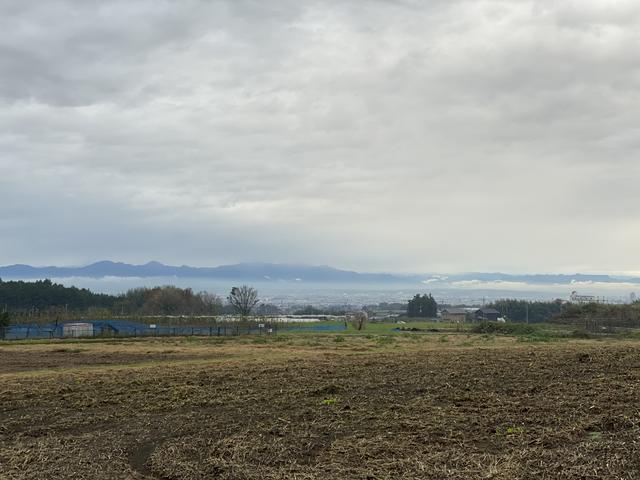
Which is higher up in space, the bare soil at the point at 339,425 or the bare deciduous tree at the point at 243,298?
the bare deciduous tree at the point at 243,298

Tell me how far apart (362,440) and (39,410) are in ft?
22.8

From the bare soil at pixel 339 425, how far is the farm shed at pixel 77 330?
39.5 meters

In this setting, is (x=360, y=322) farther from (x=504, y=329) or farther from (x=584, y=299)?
(x=584, y=299)

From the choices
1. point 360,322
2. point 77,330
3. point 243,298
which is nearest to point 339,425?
point 77,330

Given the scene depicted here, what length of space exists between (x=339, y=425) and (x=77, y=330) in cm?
5052

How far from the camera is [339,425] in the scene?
896cm

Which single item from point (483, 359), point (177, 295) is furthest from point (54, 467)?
point (177, 295)

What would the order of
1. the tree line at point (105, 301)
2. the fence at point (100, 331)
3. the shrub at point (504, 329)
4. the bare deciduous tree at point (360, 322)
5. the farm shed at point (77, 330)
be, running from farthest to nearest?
the tree line at point (105, 301)
the bare deciduous tree at point (360, 322)
the shrub at point (504, 329)
the farm shed at point (77, 330)
the fence at point (100, 331)

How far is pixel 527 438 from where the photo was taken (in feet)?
25.2

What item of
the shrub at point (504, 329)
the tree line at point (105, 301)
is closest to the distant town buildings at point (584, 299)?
the shrub at point (504, 329)

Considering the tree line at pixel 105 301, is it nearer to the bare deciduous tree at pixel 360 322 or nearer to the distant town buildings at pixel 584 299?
the bare deciduous tree at pixel 360 322

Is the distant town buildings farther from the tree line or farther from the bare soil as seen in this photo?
the bare soil

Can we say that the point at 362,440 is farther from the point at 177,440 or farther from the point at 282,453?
the point at 177,440

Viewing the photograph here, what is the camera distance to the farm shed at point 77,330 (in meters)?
51.7
